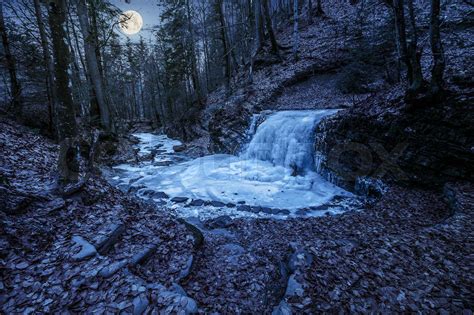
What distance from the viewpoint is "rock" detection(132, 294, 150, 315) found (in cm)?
253

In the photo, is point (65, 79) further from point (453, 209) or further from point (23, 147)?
point (453, 209)

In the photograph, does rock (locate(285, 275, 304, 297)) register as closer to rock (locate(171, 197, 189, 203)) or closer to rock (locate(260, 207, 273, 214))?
rock (locate(260, 207, 273, 214))

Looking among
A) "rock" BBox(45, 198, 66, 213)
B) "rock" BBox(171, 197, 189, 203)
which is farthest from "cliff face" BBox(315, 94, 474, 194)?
"rock" BBox(45, 198, 66, 213)

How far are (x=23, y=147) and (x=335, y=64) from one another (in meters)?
18.5

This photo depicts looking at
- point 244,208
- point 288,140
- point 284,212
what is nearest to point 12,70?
point 244,208

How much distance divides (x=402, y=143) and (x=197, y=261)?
24.5ft

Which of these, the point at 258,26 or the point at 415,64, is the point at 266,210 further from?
the point at 258,26

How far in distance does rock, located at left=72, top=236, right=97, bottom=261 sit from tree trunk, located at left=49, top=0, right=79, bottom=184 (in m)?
1.67

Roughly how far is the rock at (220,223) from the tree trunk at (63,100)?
11.5ft

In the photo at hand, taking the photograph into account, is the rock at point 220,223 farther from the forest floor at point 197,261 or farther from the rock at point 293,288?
the rock at point 293,288

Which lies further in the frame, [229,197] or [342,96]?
[342,96]

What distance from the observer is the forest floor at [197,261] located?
2.68 m

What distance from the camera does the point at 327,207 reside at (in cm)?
732

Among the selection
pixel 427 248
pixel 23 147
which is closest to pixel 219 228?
pixel 427 248
